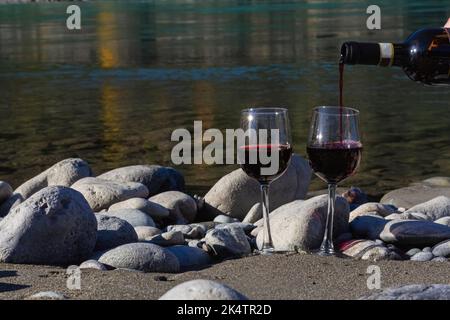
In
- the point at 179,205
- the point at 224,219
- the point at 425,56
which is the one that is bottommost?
the point at 224,219

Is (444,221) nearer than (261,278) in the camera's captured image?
No

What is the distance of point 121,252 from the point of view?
559cm

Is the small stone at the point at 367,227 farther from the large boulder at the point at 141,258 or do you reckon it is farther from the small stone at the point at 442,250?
the large boulder at the point at 141,258

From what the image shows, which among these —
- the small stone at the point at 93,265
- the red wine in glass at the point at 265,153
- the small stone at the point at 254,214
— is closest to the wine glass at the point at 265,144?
the red wine in glass at the point at 265,153

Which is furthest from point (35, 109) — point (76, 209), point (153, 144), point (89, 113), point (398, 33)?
point (398, 33)

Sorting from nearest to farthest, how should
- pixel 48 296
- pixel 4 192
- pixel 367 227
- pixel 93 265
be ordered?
pixel 48 296, pixel 93 265, pixel 367 227, pixel 4 192

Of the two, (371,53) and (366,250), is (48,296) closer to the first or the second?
(371,53)

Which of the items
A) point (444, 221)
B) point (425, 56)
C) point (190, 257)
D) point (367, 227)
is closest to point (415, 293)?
point (425, 56)

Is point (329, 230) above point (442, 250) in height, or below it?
above

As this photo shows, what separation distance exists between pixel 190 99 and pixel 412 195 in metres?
8.35

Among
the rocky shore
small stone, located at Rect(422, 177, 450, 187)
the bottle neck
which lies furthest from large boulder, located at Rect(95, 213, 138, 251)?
small stone, located at Rect(422, 177, 450, 187)

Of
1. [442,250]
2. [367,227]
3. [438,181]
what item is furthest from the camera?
[438,181]

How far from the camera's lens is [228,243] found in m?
6.14

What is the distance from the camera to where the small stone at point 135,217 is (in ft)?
23.3
